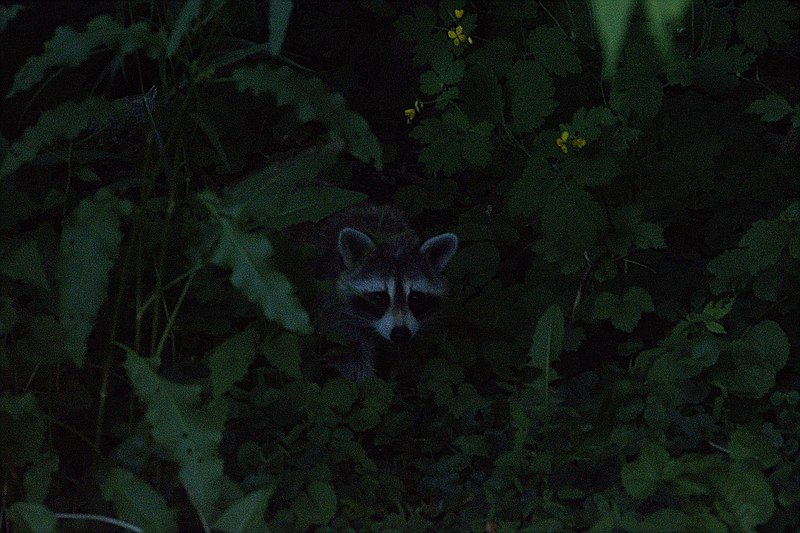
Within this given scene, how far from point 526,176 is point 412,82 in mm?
2337

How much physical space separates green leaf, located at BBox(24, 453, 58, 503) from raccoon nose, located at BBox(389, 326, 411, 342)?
6.72 ft

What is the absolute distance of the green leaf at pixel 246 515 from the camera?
10.7 feet

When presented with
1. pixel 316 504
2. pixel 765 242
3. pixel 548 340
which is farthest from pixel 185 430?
pixel 765 242

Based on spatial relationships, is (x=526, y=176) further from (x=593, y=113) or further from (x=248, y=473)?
(x=248, y=473)

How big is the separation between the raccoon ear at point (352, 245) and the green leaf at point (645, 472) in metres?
2.23

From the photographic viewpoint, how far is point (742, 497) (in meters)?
3.50

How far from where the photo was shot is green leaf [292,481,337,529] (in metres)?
3.69

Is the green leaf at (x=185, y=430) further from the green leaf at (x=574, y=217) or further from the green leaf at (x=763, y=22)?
the green leaf at (x=763, y=22)

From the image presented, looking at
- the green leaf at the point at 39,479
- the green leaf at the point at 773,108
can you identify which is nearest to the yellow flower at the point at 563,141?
the green leaf at the point at 773,108

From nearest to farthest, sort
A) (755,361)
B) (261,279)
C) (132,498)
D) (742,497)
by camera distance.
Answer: (261,279) → (132,498) → (742,497) → (755,361)

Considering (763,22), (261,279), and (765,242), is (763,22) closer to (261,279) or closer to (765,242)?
(765,242)

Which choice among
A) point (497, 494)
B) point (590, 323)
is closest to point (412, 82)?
point (590, 323)

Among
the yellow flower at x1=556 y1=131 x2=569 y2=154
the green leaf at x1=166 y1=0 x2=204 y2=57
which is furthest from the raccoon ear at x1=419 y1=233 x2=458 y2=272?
the green leaf at x1=166 y1=0 x2=204 y2=57

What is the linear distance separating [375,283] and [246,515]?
2.50 meters
